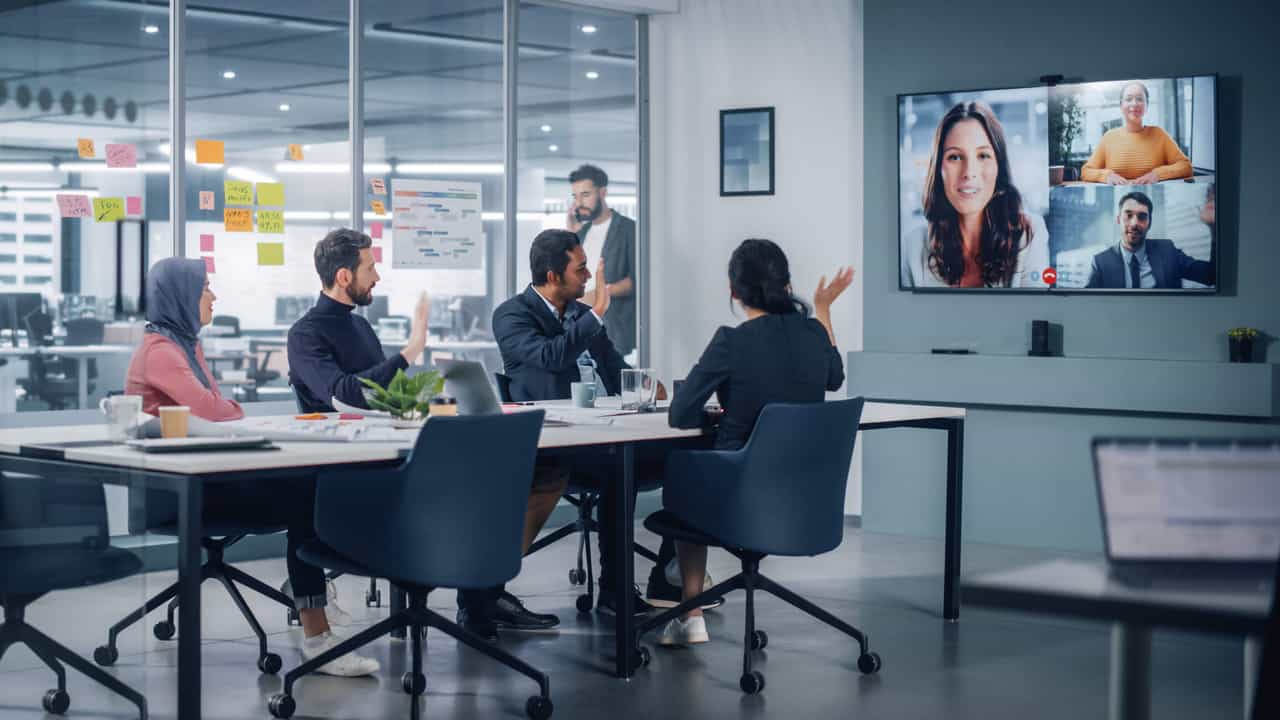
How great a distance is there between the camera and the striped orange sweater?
5602 millimetres

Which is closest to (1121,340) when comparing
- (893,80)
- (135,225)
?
(893,80)

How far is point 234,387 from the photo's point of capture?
593 cm

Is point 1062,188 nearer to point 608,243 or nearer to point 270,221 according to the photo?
point 608,243

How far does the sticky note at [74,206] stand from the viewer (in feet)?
14.0

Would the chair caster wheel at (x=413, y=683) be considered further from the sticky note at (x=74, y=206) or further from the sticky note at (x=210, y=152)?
the sticky note at (x=210, y=152)

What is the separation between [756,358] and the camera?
3.93 meters

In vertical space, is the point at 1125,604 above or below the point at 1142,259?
below

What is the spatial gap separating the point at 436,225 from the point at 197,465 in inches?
139

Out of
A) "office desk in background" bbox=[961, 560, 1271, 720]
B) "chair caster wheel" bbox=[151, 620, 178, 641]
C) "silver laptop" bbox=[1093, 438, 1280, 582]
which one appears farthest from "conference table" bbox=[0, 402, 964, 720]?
"silver laptop" bbox=[1093, 438, 1280, 582]

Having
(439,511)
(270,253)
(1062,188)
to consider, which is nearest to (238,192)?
(270,253)

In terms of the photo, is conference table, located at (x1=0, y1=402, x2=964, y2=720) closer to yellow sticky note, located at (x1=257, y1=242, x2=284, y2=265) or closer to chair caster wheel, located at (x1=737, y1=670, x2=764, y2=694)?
chair caster wheel, located at (x1=737, y1=670, x2=764, y2=694)

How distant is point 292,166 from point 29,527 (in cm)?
309

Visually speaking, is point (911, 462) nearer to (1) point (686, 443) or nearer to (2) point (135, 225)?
(1) point (686, 443)

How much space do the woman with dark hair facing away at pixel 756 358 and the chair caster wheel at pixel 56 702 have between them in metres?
1.80
